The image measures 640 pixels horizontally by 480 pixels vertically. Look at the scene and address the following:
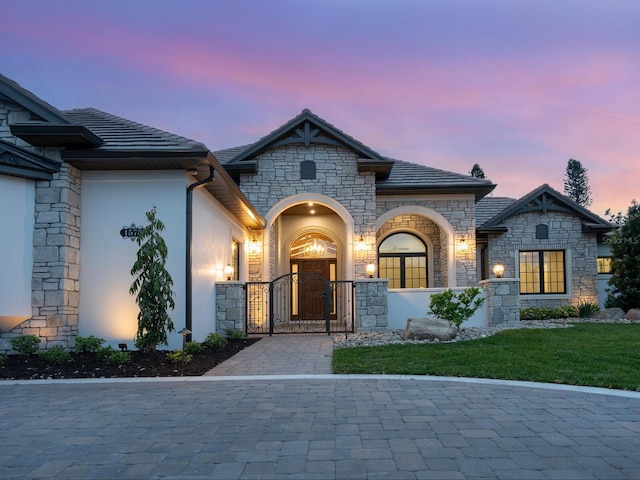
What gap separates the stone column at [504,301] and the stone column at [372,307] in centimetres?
302

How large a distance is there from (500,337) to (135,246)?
7647mm

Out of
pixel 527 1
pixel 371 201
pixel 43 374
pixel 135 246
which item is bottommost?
pixel 43 374

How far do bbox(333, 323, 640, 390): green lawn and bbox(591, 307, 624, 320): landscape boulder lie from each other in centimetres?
523

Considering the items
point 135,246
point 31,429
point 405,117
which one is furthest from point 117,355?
point 405,117

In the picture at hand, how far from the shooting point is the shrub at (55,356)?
7.29 meters

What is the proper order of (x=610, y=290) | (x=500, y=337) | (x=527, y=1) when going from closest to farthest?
1. (x=500, y=337)
2. (x=527, y=1)
3. (x=610, y=290)

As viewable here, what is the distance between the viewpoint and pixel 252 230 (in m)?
15.1

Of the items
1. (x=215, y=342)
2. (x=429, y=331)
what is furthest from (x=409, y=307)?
(x=215, y=342)

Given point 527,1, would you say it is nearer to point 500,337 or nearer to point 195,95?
point 500,337

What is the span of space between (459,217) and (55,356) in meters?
12.1

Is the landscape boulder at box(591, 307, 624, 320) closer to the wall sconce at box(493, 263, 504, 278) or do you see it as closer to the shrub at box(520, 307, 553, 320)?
the shrub at box(520, 307, 553, 320)

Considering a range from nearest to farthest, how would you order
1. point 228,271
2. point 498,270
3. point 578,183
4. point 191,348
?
point 191,348, point 228,271, point 498,270, point 578,183

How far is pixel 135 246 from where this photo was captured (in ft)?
28.6

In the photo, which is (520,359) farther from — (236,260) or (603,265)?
(603,265)
